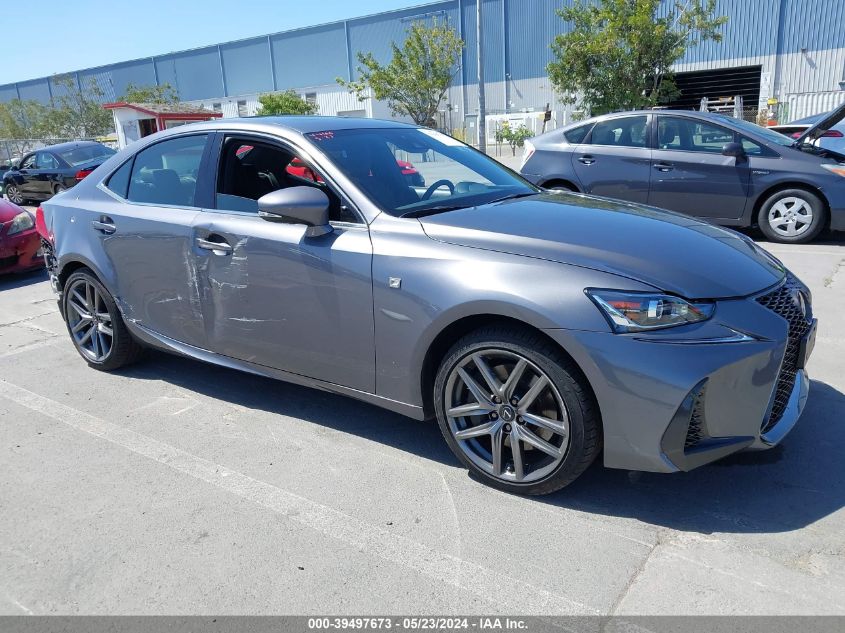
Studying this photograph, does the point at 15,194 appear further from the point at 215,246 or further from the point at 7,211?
the point at 215,246

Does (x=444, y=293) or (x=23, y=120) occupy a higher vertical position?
(x=23, y=120)

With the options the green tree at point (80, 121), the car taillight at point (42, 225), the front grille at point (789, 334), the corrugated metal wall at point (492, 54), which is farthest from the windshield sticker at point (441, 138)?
the green tree at point (80, 121)

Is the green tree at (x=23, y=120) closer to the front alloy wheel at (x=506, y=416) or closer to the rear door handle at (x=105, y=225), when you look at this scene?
the rear door handle at (x=105, y=225)

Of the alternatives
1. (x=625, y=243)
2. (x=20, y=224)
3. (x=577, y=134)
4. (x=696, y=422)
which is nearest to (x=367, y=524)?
(x=696, y=422)

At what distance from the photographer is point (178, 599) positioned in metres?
2.48

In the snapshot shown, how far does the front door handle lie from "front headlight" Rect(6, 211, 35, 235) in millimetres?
6067

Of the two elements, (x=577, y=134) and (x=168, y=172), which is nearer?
(x=168, y=172)

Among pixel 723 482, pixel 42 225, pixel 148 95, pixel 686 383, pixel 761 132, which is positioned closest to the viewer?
pixel 686 383

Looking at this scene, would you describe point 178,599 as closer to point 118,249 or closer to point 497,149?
point 118,249

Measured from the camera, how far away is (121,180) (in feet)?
14.9

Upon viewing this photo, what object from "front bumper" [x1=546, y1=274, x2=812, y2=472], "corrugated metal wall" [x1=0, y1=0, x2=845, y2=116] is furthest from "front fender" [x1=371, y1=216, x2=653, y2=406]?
"corrugated metal wall" [x1=0, y1=0, x2=845, y2=116]

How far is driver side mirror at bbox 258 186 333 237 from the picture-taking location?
3252mm

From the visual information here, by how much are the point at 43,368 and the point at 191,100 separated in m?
59.5

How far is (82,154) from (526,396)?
53.3ft
